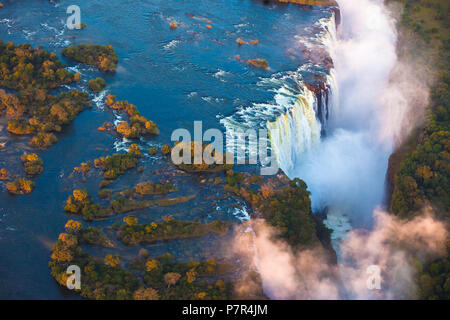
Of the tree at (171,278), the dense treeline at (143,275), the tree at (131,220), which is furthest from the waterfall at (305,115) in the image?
the tree at (171,278)

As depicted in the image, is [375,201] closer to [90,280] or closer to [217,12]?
[90,280]

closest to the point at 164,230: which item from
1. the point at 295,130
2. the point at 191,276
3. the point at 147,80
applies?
the point at 191,276

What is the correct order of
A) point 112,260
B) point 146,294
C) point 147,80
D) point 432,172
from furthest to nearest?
point 147,80 < point 432,172 < point 112,260 < point 146,294

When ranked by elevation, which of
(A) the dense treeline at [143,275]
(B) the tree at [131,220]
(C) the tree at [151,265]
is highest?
(B) the tree at [131,220]

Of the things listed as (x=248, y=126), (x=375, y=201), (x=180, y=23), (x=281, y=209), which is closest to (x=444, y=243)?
(x=375, y=201)

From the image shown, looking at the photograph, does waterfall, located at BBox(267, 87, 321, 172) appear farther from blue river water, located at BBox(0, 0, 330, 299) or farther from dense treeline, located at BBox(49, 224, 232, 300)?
dense treeline, located at BBox(49, 224, 232, 300)

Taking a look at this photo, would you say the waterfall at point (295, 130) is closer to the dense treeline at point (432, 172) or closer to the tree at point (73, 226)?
the dense treeline at point (432, 172)

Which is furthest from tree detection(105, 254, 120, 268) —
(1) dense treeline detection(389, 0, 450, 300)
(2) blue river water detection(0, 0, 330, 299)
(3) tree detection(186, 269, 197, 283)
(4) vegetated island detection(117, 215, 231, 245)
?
(1) dense treeline detection(389, 0, 450, 300)

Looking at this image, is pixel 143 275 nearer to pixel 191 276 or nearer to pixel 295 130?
pixel 191 276
